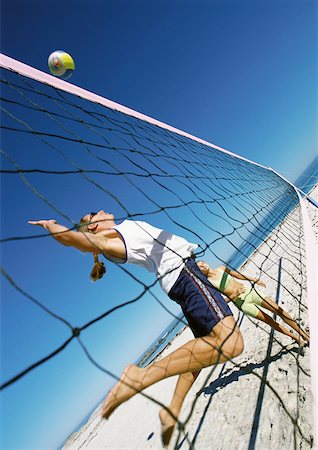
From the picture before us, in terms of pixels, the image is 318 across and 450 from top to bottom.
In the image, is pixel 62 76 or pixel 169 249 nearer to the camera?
pixel 169 249

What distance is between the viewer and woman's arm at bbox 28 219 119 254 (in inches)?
55.1

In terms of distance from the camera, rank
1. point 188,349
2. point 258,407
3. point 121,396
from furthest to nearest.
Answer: point 258,407
point 188,349
point 121,396

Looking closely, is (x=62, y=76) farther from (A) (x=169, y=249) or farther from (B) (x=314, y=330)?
(B) (x=314, y=330)

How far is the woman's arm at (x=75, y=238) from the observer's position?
140 cm

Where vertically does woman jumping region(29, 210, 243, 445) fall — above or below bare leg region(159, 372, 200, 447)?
above

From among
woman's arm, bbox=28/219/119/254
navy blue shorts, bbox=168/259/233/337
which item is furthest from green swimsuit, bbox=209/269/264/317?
woman's arm, bbox=28/219/119/254

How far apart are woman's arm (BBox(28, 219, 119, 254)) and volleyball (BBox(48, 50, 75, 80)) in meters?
2.50

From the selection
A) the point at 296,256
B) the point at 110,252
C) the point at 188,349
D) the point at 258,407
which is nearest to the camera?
the point at 188,349

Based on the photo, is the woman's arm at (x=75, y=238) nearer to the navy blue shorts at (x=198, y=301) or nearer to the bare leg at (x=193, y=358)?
the navy blue shorts at (x=198, y=301)

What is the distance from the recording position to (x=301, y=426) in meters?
1.55

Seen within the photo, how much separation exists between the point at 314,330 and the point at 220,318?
0.39 meters

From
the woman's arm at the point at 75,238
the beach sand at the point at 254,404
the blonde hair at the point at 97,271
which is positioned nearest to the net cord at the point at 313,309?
the beach sand at the point at 254,404

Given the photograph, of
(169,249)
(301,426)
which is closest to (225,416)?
(301,426)

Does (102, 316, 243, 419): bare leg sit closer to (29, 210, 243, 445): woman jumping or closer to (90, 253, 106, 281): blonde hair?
(29, 210, 243, 445): woman jumping
